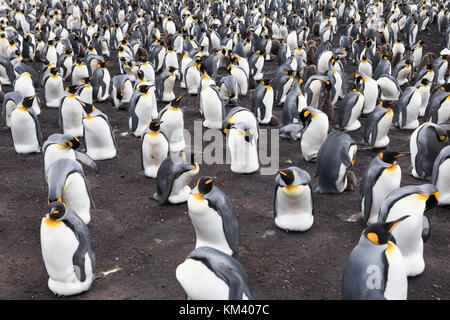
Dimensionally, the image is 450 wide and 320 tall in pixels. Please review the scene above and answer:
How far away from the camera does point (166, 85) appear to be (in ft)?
32.3

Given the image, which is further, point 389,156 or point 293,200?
point 293,200

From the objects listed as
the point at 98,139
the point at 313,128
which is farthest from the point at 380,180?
the point at 98,139

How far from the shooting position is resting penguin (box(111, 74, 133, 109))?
30.9 feet

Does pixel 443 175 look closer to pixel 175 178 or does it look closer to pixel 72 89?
pixel 175 178

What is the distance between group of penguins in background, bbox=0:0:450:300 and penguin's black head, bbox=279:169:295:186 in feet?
0.04

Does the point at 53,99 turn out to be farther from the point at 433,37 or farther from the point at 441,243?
the point at 433,37

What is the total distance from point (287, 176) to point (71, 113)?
420 centimetres

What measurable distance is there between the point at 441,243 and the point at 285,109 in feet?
A: 12.5

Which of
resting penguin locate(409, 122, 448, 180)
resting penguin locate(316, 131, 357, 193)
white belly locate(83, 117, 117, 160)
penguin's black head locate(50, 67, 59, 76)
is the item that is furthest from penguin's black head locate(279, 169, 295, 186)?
penguin's black head locate(50, 67, 59, 76)

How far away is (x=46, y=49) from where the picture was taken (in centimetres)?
1259

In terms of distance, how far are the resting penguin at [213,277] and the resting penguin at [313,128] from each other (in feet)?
12.0

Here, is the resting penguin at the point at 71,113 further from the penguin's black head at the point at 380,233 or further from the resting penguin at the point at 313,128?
the penguin's black head at the point at 380,233

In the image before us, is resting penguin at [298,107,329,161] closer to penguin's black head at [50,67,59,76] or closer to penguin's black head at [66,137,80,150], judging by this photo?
penguin's black head at [66,137,80,150]
